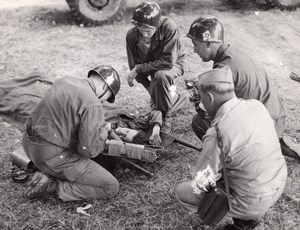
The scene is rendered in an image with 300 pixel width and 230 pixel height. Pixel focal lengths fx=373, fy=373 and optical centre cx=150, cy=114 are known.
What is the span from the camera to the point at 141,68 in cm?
513

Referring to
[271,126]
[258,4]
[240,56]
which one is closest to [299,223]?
[271,126]

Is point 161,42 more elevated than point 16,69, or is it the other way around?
point 161,42

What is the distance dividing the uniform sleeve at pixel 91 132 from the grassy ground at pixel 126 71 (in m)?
0.64

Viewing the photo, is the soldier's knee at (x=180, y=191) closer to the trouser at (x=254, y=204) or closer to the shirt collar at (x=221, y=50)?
the trouser at (x=254, y=204)

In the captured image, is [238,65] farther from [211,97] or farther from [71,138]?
[71,138]

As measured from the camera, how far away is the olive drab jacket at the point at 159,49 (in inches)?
195

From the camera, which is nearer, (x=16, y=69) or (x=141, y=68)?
(x=141, y=68)

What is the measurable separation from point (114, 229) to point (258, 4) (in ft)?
24.6

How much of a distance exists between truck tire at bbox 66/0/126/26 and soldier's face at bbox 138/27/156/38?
3309 mm

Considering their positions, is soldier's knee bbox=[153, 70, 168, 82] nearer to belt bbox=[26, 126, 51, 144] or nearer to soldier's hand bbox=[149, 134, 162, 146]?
soldier's hand bbox=[149, 134, 162, 146]

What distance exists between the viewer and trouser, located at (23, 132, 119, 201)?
3801mm

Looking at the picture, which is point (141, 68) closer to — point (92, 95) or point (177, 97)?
point (177, 97)

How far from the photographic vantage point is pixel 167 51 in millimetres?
4973

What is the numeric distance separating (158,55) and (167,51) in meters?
0.21
